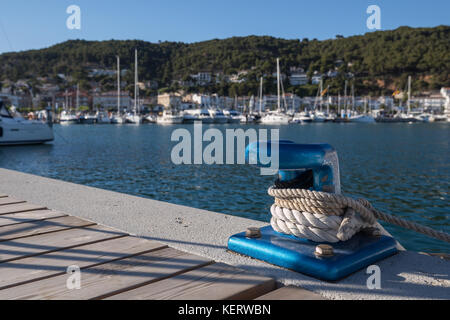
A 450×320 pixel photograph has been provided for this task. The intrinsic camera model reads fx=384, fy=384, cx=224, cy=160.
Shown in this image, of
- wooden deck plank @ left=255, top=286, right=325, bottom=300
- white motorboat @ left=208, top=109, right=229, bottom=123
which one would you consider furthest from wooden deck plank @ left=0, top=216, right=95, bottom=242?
white motorboat @ left=208, top=109, right=229, bottom=123

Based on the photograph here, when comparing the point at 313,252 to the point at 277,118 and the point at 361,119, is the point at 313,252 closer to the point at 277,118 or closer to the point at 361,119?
the point at 277,118

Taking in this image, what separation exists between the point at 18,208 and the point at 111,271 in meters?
1.99

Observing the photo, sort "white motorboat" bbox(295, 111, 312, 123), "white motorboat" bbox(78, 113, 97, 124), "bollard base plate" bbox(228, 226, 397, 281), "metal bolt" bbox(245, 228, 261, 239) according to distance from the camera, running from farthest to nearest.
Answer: "white motorboat" bbox(78, 113, 97, 124), "white motorboat" bbox(295, 111, 312, 123), "metal bolt" bbox(245, 228, 261, 239), "bollard base plate" bbox(228, 226, 397, 281)

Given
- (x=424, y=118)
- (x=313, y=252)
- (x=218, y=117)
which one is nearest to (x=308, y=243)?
(x=313, y=252)

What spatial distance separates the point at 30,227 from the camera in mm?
2918

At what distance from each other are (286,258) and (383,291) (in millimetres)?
502

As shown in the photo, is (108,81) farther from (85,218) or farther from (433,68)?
(85,218)

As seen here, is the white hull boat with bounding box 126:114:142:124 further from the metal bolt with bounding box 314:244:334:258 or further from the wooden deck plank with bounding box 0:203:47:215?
the metal bolt with bounding box 314:244:334:258

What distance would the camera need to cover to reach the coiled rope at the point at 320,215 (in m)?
2.12

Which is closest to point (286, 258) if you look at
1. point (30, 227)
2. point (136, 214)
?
point (136, 214)

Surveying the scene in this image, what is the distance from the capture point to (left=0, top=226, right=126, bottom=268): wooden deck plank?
235 centimetres
